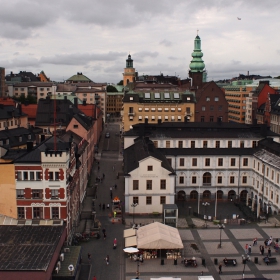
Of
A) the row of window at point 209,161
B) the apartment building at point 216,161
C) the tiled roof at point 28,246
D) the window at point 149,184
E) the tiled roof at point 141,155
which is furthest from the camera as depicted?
the row of window at point 209,161

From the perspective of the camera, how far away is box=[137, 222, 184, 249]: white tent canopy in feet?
164

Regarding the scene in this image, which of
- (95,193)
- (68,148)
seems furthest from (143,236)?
(95,193)

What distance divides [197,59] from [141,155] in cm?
8289

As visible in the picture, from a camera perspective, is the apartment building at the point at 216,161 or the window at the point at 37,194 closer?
the window at the point at 37,194

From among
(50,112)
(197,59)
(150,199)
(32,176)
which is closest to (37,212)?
(32,176)

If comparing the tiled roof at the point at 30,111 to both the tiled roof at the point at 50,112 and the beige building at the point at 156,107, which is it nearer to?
the tiled roof at the point at 50,112

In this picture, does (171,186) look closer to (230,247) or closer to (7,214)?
(230,247)

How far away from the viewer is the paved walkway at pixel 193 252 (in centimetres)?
4709

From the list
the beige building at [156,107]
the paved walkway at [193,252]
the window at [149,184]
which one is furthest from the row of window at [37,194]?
the beige building at [156,107]

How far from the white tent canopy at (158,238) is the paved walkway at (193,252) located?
1.93 metres

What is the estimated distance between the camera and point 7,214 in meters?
52.8

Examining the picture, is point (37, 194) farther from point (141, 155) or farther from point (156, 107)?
point (156, 107)

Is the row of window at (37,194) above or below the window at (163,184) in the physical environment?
above

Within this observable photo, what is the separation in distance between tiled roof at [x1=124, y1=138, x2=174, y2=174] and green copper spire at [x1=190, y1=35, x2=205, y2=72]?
230 ft
